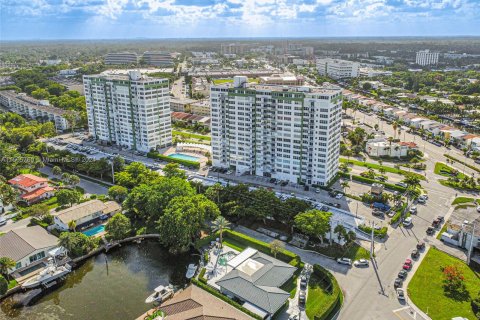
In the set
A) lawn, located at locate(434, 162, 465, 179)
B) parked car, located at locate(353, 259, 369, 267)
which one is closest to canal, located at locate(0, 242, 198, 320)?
parked car, located at locate(353, 259, 369, 267)

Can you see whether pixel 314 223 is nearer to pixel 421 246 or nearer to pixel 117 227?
pixel 421 246

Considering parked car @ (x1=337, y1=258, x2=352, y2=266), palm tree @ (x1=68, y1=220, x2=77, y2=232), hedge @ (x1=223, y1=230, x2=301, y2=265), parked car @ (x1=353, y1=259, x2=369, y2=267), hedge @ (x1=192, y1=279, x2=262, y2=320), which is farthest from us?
palm tree @ (x1=68, y1=220, x2=77, y2=232)

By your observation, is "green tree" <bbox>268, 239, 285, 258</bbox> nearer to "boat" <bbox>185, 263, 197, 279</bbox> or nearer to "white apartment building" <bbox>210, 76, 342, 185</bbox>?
"boat" <bbox>185, 263, 197, 279</bbox>

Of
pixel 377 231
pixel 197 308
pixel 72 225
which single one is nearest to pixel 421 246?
pixel 377 231

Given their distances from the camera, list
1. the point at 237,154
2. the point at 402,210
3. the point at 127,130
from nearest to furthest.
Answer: the point at 402,210
the point at 237,154
the point at 127,130

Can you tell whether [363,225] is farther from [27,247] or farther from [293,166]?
[27,247]

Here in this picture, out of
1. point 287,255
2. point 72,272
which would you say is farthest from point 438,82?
point 72,272
